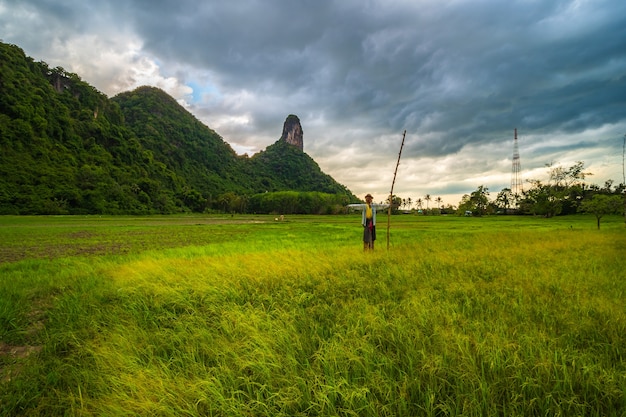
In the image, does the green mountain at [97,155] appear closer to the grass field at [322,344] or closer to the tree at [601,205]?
the grass field at [322,344]

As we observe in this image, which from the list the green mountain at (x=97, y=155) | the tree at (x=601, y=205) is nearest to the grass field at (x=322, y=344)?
the tree at (x=601, y=205)

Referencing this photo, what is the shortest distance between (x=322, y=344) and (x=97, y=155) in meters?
105

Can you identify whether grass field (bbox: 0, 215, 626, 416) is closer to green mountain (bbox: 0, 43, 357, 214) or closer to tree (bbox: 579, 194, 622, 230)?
tree (bbox: 579, 194, 622, 230)

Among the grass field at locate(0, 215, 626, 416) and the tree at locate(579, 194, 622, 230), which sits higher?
the tree at locate(579, 194, 622, 230)

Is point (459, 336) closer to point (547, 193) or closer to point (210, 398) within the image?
point (210, 398)

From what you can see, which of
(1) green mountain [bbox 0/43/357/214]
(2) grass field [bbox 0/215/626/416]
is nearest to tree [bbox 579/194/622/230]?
(2) grass field [bbox 0/215/626/416]

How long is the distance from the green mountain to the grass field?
70.6 meters

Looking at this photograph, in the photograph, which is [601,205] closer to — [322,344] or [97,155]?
[322,344]

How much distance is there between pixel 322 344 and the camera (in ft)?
10.6

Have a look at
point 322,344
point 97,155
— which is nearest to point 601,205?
point 322,344

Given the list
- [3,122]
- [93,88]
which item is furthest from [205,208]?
[93,88]

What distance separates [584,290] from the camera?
4875mm

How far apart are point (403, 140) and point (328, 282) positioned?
5.64 meters

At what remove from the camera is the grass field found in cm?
228
